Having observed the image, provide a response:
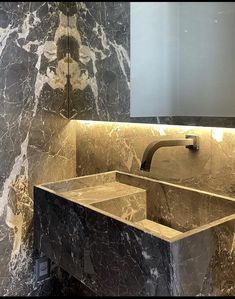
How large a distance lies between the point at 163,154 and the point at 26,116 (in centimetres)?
85

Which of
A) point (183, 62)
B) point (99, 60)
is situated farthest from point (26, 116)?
point (183, 62)

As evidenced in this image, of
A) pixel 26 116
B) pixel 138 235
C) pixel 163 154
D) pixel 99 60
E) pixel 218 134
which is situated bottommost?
pixel 138 235

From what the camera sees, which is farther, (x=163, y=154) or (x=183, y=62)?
(x=163, y=154)

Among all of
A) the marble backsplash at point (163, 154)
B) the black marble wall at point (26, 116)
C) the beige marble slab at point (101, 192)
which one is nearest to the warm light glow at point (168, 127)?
the marble backsplash at point (163, 154)

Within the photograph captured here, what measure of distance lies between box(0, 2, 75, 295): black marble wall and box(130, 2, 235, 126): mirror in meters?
0.54

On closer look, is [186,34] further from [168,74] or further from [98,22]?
[98,22]

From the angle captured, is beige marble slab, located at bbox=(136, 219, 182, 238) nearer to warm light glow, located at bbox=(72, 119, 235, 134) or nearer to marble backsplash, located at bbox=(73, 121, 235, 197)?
marble backsplash, located at bbox=(73, 121, 235, 197)

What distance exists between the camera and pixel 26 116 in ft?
5.84

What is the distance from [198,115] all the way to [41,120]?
981mm

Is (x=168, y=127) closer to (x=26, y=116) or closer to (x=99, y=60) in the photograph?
(x=99, y=60)

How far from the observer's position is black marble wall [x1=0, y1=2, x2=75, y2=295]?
1.70m

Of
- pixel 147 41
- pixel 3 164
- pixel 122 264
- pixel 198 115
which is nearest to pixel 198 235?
pixel 122 264

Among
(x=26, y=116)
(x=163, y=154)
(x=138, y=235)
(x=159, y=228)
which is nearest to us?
(x=138, y=235)

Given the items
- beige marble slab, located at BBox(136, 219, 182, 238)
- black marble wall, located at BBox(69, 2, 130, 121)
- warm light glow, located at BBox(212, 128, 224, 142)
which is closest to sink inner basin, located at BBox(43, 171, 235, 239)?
beige marble slab, located at BBox(136, 219, 182, 238)
